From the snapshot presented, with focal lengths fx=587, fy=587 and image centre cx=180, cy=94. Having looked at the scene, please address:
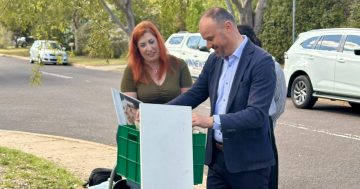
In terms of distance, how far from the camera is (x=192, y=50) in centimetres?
1898

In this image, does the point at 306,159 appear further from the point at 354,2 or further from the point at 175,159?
the point at 354,2

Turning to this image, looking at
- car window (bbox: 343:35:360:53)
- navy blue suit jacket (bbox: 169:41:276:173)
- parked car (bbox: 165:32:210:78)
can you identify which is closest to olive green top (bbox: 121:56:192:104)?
navy blue suit jacket (bbox: 169:41:276:173)

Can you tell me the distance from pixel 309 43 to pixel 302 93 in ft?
3.74

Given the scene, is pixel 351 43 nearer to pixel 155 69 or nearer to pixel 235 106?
pixel 155 69

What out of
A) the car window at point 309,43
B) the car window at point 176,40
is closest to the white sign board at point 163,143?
the car window at point 309,43

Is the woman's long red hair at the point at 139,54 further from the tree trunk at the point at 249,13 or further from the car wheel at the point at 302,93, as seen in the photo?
the car wheel at the point at 302,93

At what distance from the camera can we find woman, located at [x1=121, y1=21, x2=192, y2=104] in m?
4.21

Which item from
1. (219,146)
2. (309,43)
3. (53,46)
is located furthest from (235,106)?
(309,43)

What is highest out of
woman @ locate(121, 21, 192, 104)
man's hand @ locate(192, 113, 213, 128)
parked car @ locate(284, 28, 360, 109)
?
woman @ locate(121, 21, 192, 104)

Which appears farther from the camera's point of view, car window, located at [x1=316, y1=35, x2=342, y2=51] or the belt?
car window, located at [x1=316, y1=35, x2=342, y2=51]

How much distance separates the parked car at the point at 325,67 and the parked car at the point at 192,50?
489cm

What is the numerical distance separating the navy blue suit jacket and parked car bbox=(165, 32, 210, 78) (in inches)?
580

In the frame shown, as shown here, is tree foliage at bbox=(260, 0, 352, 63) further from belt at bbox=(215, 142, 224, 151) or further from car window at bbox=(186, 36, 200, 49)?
belt at bbox=(215, 142, 224, 151)

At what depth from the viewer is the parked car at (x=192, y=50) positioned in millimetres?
18438
